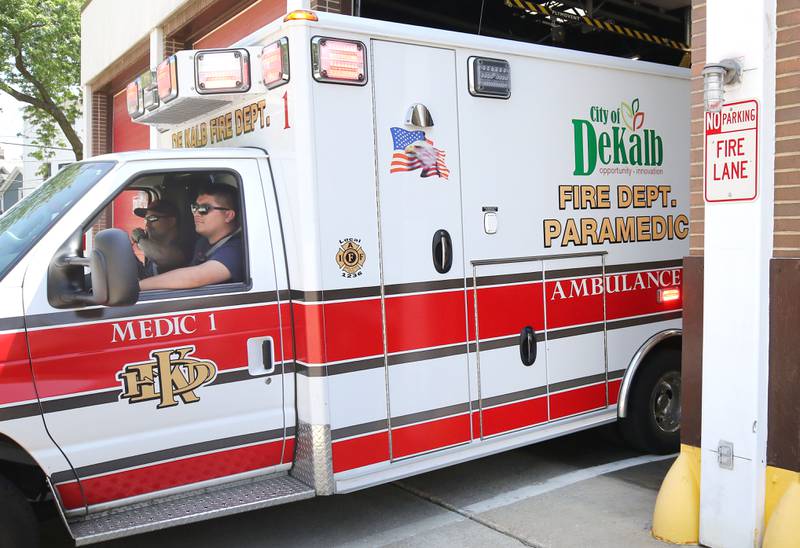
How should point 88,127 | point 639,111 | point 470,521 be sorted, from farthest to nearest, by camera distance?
point 88,127 → point 639,111 → point 470,521

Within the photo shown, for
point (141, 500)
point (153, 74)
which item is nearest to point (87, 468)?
point (141, 500)

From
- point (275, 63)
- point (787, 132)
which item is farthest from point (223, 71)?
point (787, 132)

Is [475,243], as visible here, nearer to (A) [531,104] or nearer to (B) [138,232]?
(A) [531,104]

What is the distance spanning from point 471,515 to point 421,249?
64.5 inches

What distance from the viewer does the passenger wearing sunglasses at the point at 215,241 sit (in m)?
3.96

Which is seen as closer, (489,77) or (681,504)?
(681,504)

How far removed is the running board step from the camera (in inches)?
141

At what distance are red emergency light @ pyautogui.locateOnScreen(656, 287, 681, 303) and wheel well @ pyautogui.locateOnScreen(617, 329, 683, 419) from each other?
0.23 metres

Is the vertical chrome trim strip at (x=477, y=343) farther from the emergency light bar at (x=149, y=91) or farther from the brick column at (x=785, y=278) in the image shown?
the emergency light bar at (x=149, y=91)

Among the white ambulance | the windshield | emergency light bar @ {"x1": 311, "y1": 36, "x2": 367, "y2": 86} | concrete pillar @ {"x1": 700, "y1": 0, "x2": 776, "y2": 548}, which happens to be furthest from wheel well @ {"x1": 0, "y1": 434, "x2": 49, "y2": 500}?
concrete pillar @ {"x1": 700, "y1": 0, "x2": 776, "y2": 548}

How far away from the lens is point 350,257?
4.21 m

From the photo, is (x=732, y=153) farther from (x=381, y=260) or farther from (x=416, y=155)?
(x=381, y=260)

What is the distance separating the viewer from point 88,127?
1769 centimetres

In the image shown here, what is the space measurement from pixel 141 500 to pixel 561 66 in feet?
11.8
